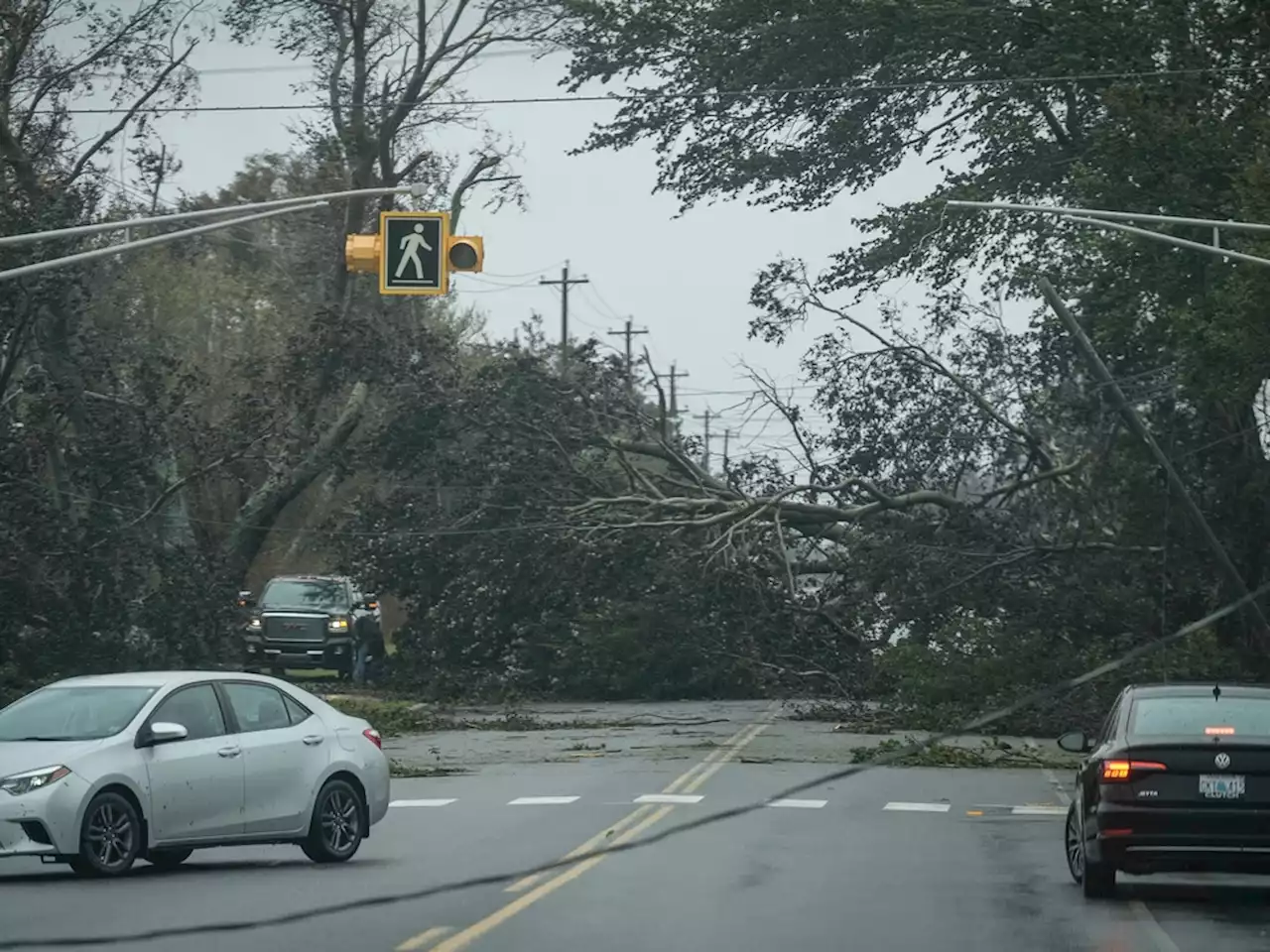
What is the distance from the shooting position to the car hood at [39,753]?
13.9m

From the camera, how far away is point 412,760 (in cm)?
2761

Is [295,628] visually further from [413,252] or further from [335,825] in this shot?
[335,825]

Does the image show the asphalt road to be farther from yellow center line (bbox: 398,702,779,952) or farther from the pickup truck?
the pickup truck

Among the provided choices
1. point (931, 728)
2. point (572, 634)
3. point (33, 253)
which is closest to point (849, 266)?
point (572, 634)

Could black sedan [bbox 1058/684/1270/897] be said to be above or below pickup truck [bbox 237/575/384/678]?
above

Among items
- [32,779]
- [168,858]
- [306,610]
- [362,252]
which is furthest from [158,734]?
[306,610]

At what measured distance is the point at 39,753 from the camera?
1409 cm

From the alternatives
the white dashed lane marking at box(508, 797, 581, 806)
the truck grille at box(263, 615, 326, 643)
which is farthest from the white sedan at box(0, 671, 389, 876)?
the truck grille at box(263, 615, 326, 643)

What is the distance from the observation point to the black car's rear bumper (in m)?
13.0

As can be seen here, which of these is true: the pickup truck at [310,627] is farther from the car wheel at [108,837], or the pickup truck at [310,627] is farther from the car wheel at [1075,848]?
the car wheel at [1075,848]

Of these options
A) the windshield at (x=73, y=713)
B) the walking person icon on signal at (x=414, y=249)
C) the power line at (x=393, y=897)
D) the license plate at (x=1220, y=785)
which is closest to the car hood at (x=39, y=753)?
the windshield at (x=73, y=713)

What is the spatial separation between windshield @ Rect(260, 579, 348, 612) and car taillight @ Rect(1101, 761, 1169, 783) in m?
33.9

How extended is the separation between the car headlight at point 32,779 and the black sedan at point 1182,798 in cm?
667

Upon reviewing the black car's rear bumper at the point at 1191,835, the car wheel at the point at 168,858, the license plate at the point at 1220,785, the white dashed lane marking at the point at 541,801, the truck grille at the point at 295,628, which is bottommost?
the truck grille at the point at 295,628
